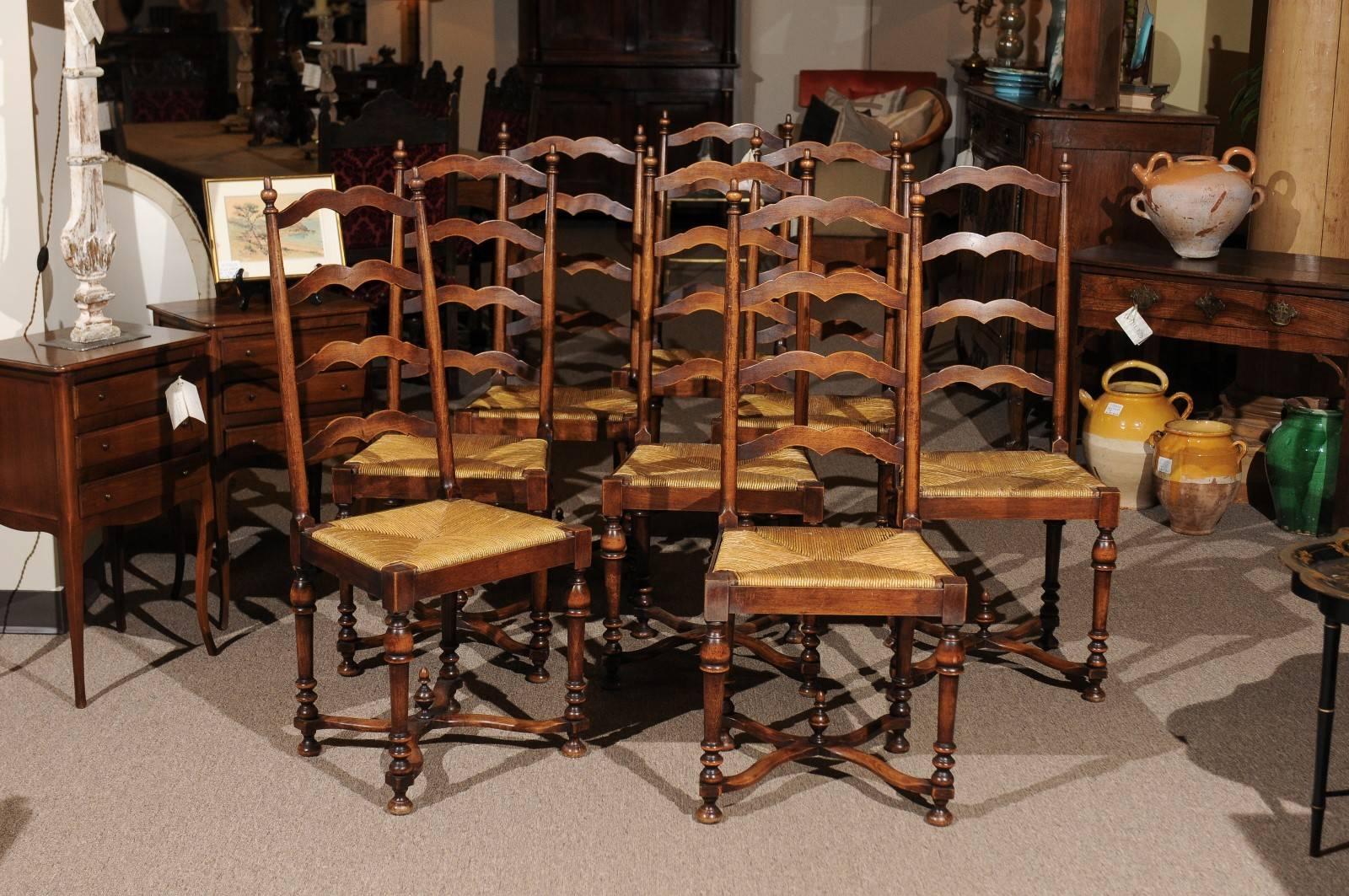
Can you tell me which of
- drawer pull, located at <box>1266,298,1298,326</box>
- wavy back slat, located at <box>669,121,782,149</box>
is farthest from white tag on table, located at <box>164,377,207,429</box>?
drawer pull, located at <box>1266,298,1298,326</box>

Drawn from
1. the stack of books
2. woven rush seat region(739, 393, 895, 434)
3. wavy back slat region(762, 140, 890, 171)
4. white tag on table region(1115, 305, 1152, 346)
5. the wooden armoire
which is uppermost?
the wooden armoire

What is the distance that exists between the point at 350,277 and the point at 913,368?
116 centimetres

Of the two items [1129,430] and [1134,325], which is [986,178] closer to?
[1134,325]

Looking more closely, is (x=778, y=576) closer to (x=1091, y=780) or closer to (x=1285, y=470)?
(x=1091, y=780)

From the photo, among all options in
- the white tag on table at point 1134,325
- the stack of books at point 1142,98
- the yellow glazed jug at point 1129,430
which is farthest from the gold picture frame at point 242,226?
the stack of books at point 1142,98

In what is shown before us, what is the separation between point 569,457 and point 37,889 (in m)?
2.87

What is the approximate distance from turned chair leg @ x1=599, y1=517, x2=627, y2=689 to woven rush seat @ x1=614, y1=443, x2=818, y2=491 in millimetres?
110

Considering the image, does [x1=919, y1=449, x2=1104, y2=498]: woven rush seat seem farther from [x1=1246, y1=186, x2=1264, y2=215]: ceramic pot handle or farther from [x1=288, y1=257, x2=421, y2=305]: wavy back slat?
[x1=1246, y1=186, x2=1264, y2=215]: ceramic pot handle

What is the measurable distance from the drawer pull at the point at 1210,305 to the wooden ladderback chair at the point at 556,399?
1694mm

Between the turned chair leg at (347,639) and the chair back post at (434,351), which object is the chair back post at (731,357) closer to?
the chair back post at (434,351)

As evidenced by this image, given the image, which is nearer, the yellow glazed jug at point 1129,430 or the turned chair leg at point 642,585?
the turned chair leg at point 642,585

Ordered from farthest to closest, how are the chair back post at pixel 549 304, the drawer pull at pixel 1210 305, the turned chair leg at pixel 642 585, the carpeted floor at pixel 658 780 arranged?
the drawer pull at pixel 1210 305
the turned chair leg at pixel 642 585
the chair back post at pixel 549 304
the carpeted floor at pixel 658 780

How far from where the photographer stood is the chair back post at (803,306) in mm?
3512

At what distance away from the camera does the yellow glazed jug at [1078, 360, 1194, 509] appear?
4739mm
